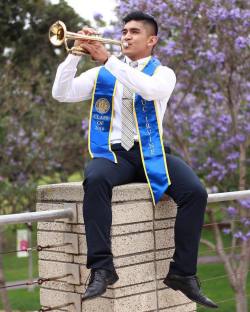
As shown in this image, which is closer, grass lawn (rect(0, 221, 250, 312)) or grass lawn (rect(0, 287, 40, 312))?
grass lawn (rect(0, 221, 250, 312))

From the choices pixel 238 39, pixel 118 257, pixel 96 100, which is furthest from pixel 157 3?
pixel 118 257

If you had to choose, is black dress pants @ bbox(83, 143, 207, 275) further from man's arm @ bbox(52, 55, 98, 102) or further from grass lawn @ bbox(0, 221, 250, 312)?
grass lawn @ bbox(0, 221, 250, 312)

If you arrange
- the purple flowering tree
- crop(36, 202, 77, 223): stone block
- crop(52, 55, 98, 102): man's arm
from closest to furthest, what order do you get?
crop(36, 202, 77, 223): stone block → crop(52, 55, 98, 102): man's arm → the purple flowering tree

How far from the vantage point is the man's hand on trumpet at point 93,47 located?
3.70 metres

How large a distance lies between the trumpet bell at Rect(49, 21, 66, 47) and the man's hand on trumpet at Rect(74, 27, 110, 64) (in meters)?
0.09

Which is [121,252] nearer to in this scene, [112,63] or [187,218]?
[187,218]

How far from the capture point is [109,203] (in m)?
3.67

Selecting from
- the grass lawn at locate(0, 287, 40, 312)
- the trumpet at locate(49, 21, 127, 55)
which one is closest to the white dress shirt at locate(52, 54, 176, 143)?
the trumpet at locate(49, 21, 127, 55)

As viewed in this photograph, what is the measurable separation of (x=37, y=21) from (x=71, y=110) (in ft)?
12.3

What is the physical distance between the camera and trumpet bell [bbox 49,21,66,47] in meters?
3.66

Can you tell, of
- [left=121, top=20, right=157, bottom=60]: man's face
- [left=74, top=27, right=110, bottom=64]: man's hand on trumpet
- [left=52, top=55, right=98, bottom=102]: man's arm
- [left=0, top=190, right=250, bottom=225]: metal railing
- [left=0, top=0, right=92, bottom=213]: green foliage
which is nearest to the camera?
[left=0, top=190, right=250, bottom=225]: metal railing

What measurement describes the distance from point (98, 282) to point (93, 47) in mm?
1146

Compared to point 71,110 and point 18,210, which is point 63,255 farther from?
point 71,110

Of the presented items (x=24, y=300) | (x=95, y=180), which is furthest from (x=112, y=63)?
(x=24, y=300)
